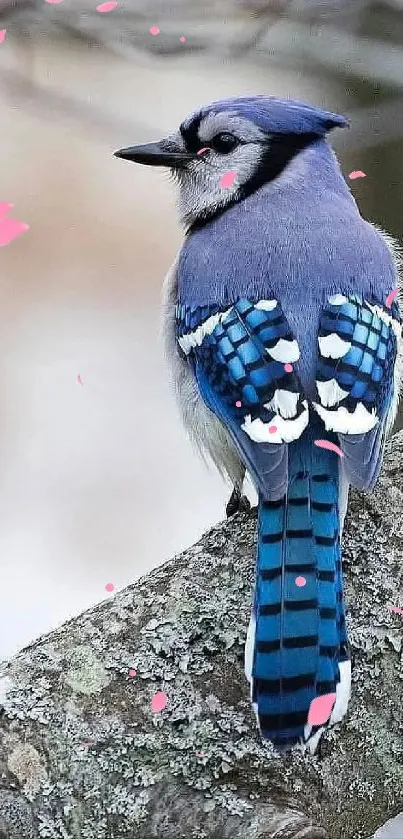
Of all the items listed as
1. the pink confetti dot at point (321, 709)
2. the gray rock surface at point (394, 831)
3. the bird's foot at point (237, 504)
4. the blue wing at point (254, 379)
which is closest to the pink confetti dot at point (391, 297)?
the blue wing at point (254, 379)

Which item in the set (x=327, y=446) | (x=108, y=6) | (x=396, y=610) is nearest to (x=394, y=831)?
(x=396, y=610)

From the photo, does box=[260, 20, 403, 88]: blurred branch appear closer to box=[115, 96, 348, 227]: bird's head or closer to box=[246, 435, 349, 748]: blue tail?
box=[115, 96, 348, 227]: bird's head

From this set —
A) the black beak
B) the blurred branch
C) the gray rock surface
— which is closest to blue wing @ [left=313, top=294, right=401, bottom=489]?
the black beak

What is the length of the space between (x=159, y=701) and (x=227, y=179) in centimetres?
47

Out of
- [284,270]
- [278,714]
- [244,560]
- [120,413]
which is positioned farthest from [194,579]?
[120,413]

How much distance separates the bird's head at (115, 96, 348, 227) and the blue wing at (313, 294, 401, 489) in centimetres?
16

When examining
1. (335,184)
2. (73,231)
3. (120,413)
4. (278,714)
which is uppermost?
(73,231)

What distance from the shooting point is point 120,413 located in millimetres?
1100

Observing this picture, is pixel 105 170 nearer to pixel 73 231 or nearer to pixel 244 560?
pixel 73 231

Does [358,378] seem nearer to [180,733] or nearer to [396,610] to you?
[396,610]

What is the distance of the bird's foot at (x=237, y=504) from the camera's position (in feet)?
2.75

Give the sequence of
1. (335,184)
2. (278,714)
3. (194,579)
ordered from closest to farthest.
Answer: (278,714)
(194,579)
(335,184)

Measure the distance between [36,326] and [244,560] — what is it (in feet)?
1.78

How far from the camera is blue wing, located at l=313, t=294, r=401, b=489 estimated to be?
0.70m
